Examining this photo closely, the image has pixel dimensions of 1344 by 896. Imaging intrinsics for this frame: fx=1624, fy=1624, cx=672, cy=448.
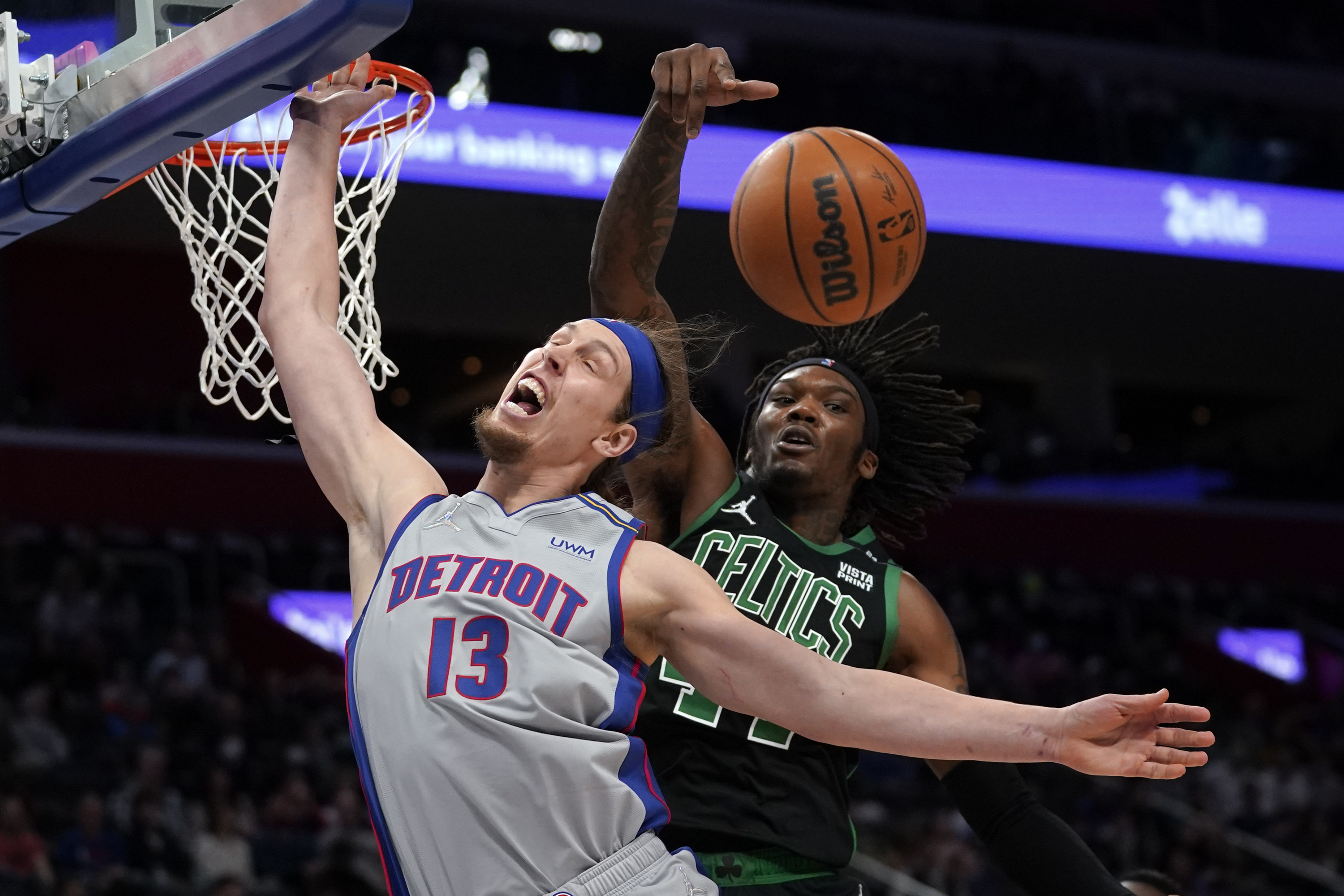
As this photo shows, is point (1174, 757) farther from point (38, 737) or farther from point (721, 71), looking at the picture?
point (38, 737)

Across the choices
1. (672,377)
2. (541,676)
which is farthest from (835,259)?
(541,676)

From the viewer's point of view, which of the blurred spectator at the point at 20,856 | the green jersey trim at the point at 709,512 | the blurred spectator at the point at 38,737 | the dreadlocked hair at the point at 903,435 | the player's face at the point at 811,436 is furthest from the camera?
the blurred spectator at the point at 38,737

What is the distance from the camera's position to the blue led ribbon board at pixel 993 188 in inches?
474

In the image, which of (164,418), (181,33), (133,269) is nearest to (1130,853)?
(164,418)

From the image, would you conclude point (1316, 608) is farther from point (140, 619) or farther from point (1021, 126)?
point (140, 619)

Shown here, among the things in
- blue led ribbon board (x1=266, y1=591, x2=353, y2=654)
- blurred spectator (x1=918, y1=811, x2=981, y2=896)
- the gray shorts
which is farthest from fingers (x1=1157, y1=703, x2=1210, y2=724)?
blue led ribbon board (x1=266, y1=591, x2=353, y2=654)

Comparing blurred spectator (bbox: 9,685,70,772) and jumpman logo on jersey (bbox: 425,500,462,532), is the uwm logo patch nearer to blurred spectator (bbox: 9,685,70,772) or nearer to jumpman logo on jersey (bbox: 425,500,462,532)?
jumpman logo on jersey (bbox: 425,500,462,532)

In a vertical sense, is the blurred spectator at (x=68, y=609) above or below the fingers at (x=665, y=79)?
below

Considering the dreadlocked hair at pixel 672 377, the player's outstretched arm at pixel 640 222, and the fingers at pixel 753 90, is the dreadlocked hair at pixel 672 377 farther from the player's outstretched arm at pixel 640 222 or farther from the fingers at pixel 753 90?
the fingers at pixel 753 90

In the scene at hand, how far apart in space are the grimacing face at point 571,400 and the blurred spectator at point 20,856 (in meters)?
5.37

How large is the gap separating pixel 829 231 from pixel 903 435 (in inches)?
24.4

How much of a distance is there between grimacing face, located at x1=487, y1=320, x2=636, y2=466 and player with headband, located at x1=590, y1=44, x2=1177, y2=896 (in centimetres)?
65

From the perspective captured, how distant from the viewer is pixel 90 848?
24.9 feet

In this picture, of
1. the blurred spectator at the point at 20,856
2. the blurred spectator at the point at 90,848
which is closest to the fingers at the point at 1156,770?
the blurred spectator at the point at 20,856
